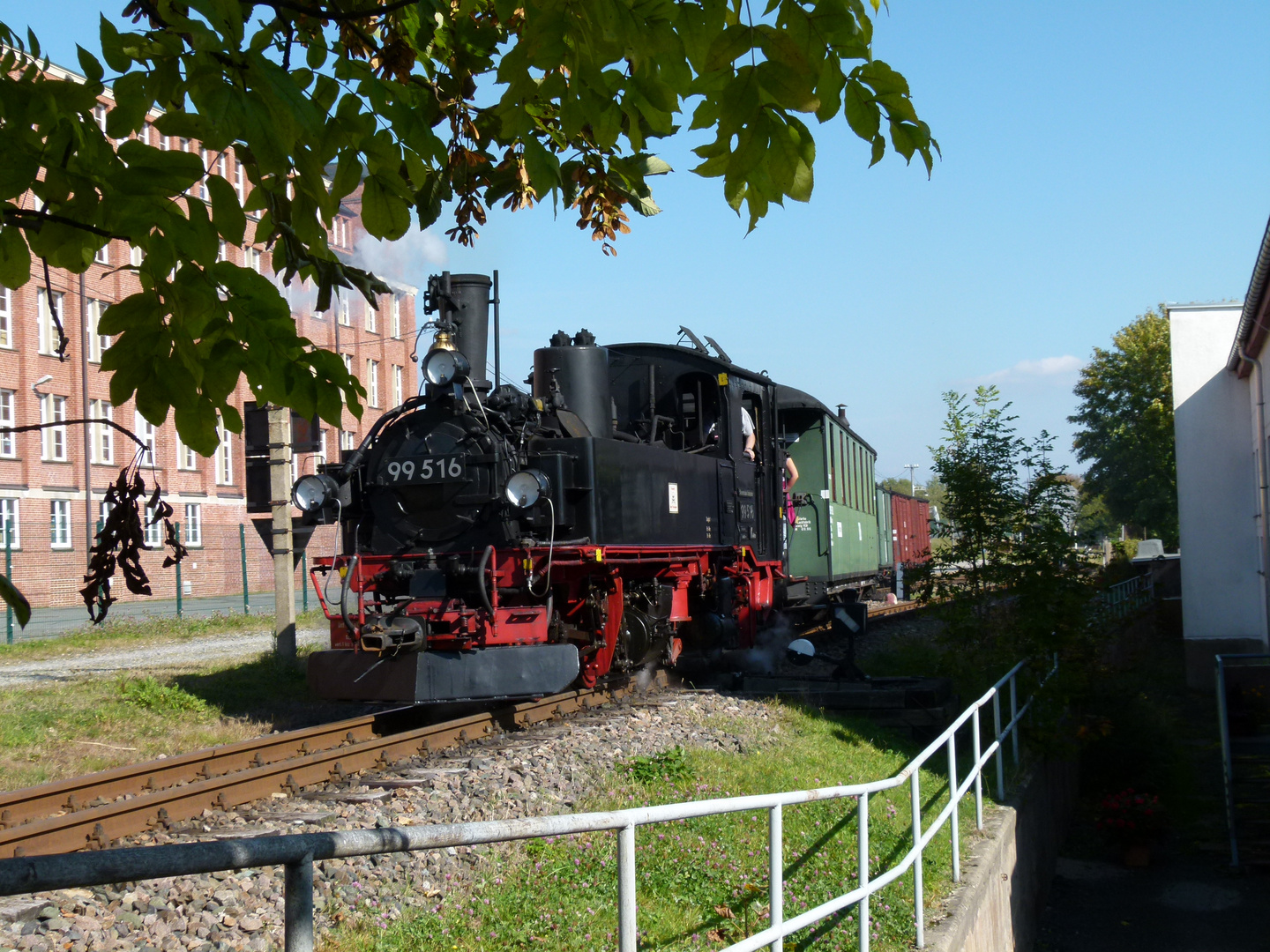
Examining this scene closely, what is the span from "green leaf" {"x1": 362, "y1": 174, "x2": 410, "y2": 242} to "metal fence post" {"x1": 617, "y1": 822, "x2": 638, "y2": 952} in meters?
1.80

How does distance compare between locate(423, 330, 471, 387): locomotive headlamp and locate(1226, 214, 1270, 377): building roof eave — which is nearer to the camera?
locate(423, 330, 471, 387): locomotive headlamp

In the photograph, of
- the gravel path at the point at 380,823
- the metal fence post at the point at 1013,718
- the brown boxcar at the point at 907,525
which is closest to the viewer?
the gravel path at the point at 380,823

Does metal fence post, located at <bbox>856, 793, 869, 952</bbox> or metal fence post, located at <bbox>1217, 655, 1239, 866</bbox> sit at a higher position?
metal fence post, located at <bbox>856, 793, 869, 952</bbox>

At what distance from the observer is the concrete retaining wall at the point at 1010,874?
5797mm

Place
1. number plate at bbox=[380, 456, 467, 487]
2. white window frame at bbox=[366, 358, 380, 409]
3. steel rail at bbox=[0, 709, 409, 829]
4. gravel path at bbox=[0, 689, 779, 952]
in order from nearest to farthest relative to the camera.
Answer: gravel path at bbox=[0, 689, 779, 952] → steel rail at bbox=[0, 709, 409, 829] → number plate at bbox=[380, 456, 467, 487] → white window frame at bbox=[366, 358, 380, 409]

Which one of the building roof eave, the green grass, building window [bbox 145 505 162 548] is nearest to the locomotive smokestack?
building window [bbox 145 505 162 548]

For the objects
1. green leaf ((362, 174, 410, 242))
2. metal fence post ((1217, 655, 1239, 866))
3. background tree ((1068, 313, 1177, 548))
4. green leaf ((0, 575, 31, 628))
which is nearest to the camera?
green leaf ((0, 575, 31, 628))

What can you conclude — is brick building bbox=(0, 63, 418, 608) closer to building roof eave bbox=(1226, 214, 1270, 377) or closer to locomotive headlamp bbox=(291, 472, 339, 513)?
locomotive headlamp bbox=(291, 472, 339, 513)

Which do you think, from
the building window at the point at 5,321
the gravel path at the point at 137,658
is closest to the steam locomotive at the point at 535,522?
the gravel path at the point at 137,658

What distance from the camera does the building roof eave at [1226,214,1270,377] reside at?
47.5 feet

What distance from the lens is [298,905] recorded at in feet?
6.39

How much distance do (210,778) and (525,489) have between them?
130 inches

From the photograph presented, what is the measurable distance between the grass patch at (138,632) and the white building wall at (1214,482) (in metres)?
14.9

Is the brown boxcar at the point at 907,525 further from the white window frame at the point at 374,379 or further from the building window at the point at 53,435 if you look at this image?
the building window at the point at 53,435
